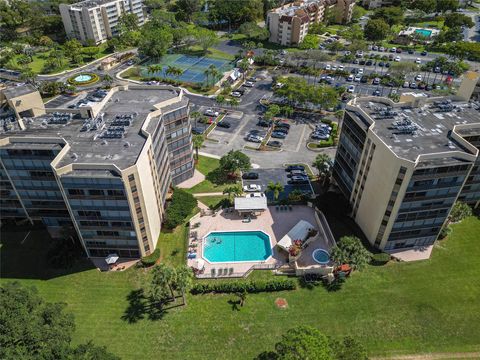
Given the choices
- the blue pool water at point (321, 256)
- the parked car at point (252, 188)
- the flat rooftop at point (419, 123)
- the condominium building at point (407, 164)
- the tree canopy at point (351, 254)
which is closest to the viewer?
the tree canopy at point (351, 254)

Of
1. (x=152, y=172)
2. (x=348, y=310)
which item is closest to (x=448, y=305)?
(x=348, y=310)

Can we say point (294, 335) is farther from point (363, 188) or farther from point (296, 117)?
point (296, 117)

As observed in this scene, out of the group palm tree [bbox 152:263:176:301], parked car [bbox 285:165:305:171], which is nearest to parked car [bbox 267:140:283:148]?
parked car [bbox 285:165:305:171]

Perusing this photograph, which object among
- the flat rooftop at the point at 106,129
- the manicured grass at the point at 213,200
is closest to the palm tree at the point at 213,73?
the flat rooftop at the point at 106,129

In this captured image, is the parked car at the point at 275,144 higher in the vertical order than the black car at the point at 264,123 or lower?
lower

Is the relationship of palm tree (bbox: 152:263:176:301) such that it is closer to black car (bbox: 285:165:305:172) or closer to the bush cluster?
the bush cluster

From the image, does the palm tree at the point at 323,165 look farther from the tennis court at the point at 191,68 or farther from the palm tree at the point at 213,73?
the tennis court at the point at 191,68
